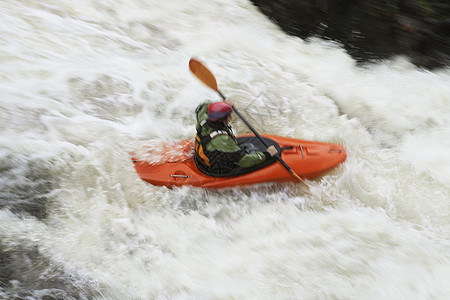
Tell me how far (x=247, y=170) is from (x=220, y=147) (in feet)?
1.17

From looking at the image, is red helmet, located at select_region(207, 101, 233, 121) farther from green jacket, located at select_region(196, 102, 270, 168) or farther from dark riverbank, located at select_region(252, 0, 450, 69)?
dark riverbank, located at select_region(252, 0, 450, 69)

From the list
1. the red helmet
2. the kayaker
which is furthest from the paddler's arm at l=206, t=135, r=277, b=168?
the red helmet

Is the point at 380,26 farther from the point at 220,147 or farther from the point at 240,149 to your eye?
the point at 220,147

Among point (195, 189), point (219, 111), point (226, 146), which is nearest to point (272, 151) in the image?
point (226, 146)

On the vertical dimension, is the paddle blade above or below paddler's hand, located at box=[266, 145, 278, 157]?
above

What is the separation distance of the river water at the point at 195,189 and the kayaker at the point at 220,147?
270 mm

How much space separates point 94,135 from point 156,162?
2.60 feet

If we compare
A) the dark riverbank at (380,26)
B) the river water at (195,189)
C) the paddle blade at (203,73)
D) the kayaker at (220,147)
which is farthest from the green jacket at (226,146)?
the dark riverbank at (380,26)

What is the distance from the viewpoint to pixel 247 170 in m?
3.21

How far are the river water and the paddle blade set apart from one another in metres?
0.57

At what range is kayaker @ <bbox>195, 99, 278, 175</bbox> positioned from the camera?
2.94m

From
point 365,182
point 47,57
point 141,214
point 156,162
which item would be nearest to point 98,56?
point 47,57

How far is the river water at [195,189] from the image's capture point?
2703 mm

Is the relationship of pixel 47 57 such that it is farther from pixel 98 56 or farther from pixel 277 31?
pixel 277 31
